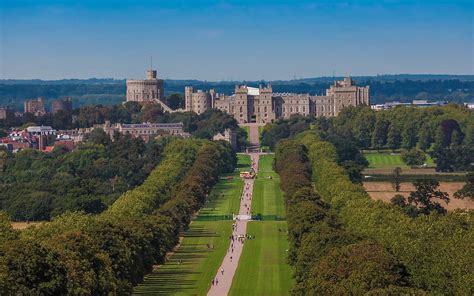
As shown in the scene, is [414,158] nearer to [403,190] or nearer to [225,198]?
[403,190]

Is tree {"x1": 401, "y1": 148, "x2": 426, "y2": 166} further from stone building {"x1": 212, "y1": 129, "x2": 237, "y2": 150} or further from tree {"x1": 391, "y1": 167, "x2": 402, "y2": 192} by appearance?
stone building {"x1": 212, "y1": 129, "x2": 237, "y2": 150}

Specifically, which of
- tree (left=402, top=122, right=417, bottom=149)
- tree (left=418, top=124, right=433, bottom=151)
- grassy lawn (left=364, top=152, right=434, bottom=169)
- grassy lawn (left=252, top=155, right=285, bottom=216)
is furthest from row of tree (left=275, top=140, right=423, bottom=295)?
tree (left=402, top=122, right=417, bottom=149)

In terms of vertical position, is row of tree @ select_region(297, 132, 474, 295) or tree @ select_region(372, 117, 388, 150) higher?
row of tree @ select_region(297, 132, 474, 295)

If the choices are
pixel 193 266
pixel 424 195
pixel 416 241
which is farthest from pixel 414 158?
pixel 416 241

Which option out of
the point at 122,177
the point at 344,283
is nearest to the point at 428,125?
the point at 122,177

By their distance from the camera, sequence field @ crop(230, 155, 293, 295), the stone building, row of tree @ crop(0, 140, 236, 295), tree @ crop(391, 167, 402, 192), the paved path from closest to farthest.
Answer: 1. row of tree @ crop(0, 140, 236, 295)
2. the paved path
3. field @ crop(230, 155, 293, 295)
4. tree @ crop(391, 167, 402, 192)
5. the stone building

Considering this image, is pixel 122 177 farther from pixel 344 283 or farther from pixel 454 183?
pixel 344 283

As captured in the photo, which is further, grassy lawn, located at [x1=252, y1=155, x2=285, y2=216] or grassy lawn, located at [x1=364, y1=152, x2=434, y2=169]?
grassy lawn, located at [x1=364, y1=152, x2=434, y2=169]
